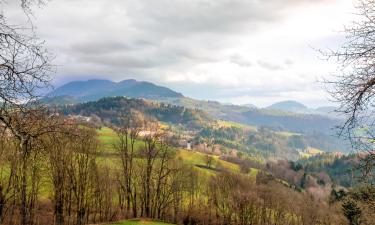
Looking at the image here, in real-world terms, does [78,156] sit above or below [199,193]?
above

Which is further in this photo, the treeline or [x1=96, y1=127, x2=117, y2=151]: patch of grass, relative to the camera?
[x1=96, y1=127, x2=117, y2=151]: patch of grass

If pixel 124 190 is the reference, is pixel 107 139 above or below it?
above

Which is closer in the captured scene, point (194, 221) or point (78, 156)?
point (78, 156)

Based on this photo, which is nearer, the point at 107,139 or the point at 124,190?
the point at 124,190

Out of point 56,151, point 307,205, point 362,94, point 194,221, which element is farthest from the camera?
point 307,205

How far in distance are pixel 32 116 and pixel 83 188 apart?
1638 inches

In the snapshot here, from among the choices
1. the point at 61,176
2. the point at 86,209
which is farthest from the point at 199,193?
the point at 61,176

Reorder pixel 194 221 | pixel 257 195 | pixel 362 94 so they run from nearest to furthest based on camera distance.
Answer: pixel 362 94 < pixel 194 221 < pixel 257 195

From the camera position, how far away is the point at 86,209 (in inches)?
2061

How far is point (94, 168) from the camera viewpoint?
173 feet

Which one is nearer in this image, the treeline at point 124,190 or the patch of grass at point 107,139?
the treeline at point 124,190

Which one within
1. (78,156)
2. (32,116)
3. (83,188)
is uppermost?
(32,116)

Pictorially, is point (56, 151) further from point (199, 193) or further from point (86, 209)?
point (199, 193)

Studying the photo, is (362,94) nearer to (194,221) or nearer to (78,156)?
(78,156)
